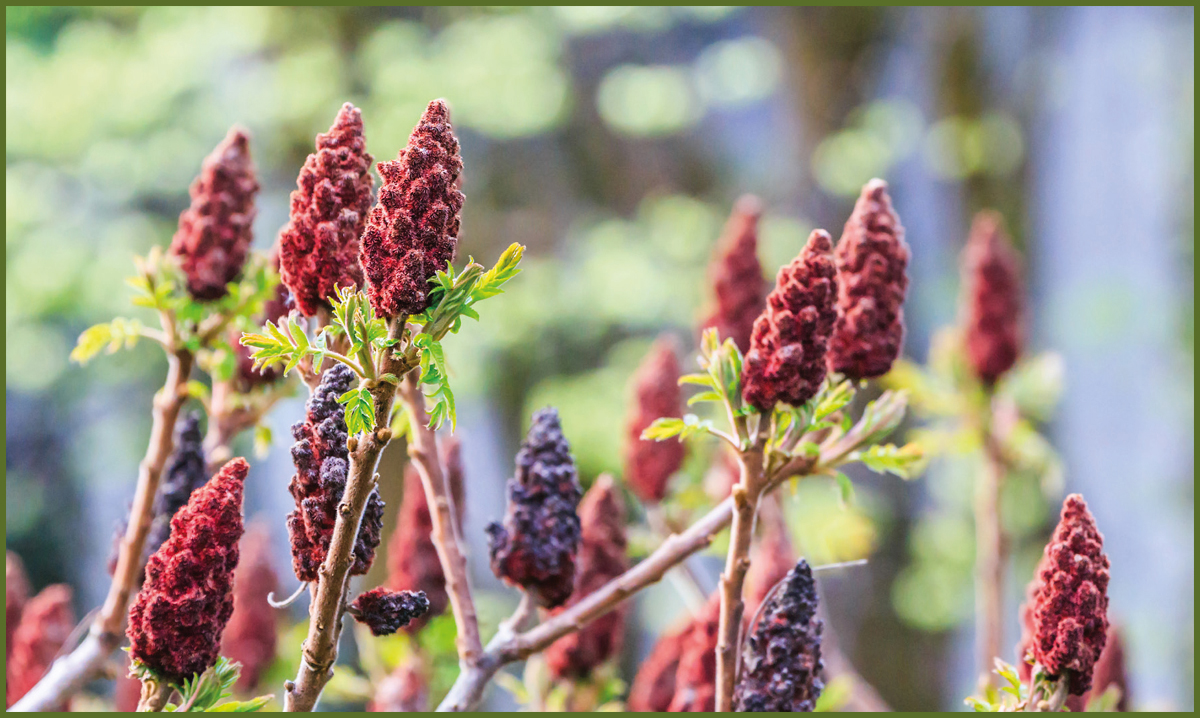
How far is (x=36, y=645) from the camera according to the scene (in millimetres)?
756

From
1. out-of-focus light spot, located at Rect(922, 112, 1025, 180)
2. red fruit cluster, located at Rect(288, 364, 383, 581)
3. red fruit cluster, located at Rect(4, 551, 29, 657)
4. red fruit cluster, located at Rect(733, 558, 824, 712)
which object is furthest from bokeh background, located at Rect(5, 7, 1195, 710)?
red fruit cluster, located at Rect(288, 364, 383, 581)

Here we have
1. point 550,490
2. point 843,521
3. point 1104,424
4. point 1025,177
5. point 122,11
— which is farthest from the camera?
point 122,11

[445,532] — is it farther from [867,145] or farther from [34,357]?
[34,357]

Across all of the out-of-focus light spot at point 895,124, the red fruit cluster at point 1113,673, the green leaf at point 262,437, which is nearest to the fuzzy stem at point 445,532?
the green leaf at point 262,437

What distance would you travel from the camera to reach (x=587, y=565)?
→ 69 cm

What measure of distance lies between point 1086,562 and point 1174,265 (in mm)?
3326

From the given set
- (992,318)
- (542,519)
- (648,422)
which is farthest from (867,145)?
(542,519)

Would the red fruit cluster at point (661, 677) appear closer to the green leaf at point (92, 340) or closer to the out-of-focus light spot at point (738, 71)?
the green leaf at point (92, 340)

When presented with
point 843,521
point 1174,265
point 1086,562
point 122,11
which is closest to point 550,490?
point 1086,562

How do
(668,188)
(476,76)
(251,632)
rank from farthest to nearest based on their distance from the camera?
(668,188) < (476,76) < (251,632)

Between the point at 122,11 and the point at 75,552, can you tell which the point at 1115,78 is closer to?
the point at 122,11

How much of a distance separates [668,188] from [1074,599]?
11.4ft

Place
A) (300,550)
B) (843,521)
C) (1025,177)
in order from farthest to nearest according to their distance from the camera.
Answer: (1025,177) → (843,521) → (300,550)

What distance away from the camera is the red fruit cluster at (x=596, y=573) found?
69cm
